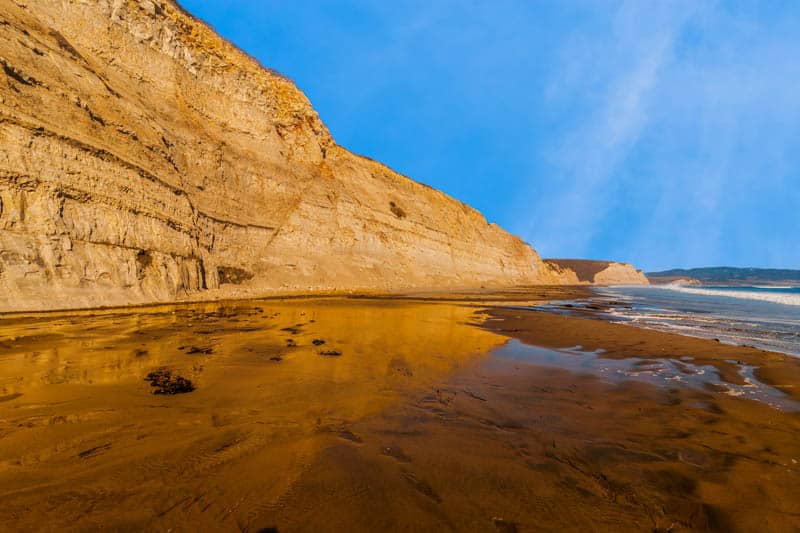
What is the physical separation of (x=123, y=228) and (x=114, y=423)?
46.7 ft

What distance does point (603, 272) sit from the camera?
11138 cm

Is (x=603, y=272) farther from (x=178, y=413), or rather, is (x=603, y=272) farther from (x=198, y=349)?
(x=178, y=413)

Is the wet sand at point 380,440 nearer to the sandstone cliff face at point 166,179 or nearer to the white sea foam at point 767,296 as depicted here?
the sandstone cliff face at point 166,179

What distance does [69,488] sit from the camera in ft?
7.75

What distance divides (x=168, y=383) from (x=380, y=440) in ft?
10.9

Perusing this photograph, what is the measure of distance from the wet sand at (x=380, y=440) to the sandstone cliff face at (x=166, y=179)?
6429 millimetres

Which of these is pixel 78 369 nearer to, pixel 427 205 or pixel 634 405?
pixel 634 405

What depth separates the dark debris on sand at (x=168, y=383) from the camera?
444 centimetres

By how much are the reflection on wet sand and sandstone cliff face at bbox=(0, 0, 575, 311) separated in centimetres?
469

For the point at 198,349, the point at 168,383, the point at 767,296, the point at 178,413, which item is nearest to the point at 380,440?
the point at 178,413

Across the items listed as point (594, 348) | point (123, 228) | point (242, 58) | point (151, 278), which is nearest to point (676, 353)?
point (594, 348)

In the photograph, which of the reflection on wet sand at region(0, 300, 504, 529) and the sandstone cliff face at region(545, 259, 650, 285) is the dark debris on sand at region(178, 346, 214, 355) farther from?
the sandstone cliff face at region(545, 259, 650, 285)

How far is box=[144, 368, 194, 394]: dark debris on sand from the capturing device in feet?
14.6

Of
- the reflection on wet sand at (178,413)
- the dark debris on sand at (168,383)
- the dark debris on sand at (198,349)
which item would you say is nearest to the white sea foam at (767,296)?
the reflection on wet sand at (178,413)
